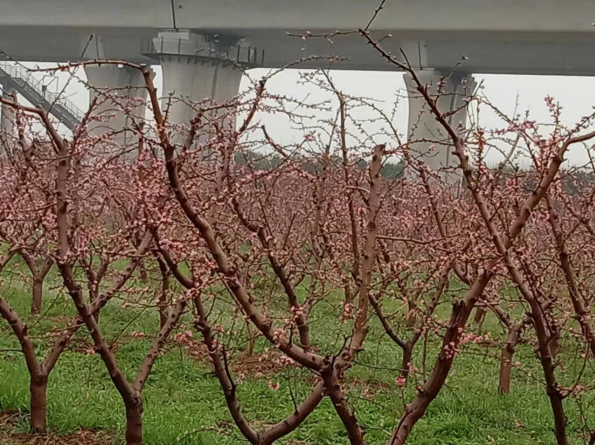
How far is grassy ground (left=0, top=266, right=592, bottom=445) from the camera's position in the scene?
411cm

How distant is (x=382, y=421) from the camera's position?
4.55 metres

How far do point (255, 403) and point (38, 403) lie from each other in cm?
144

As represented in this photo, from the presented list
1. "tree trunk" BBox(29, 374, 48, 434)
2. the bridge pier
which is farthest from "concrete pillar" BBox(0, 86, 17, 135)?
the bridge pier

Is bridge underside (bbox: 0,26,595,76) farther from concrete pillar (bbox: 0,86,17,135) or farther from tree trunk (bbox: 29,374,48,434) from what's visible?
tree trunk (bbox: 29,374,48,434)

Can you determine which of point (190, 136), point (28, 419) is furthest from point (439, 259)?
point (28, 419)

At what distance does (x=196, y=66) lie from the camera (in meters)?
16.8

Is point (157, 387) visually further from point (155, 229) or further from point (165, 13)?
point (165, 13)

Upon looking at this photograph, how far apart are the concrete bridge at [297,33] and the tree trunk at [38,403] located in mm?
9130

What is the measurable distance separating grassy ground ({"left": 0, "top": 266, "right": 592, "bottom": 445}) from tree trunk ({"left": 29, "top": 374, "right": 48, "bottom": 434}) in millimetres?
80

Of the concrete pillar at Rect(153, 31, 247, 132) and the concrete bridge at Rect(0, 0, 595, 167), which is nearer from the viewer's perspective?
the concrete bridge at Rect(0, 0, 595, 167)

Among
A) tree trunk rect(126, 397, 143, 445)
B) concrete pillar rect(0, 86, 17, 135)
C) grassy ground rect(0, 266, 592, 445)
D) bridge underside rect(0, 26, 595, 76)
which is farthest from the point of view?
bridge underside rect(0, 26, 595, 76)

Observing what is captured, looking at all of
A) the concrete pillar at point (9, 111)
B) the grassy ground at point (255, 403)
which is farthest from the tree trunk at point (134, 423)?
the concrete pillar at point (9, 111)

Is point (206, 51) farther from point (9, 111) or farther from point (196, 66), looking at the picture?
point (9, 111)

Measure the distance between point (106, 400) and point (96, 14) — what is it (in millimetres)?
12774
